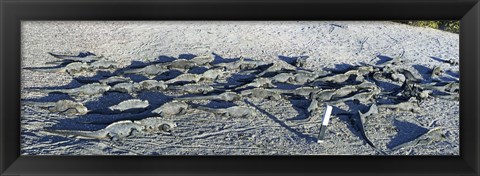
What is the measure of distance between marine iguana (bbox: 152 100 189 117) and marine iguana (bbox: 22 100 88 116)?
73 cm

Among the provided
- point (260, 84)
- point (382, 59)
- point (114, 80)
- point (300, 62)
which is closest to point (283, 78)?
point (260, 84)

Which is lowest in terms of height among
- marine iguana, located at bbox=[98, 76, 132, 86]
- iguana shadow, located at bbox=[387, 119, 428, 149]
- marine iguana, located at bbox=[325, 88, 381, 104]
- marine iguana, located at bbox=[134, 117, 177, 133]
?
iguana shadow, located at bbox=[387, 119, 428, 149]

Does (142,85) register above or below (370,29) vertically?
below

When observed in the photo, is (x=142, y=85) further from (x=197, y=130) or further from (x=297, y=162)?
(x=297, y=162)

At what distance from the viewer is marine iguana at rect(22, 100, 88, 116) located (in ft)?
15.4

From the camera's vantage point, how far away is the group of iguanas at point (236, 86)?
4.72 meters

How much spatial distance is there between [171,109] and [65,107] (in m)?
1.06

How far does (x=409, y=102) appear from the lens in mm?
5062

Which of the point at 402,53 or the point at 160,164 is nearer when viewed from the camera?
the point at 160,164

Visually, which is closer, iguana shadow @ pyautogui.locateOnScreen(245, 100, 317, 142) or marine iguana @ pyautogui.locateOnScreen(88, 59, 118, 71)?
iguana shadow @ pyautogui.locateOnScreen(245, 100, 317, 142)

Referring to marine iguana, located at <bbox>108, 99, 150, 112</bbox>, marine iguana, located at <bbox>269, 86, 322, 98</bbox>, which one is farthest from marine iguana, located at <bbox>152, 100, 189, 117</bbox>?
marine iguana, located at <bbox>269, 86, 322, 98</bbox>

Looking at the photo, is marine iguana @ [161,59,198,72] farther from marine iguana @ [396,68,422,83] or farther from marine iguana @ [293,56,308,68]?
marine iguana @ [396,68,422,83]

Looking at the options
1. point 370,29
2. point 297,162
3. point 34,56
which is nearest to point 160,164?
point 297,162
